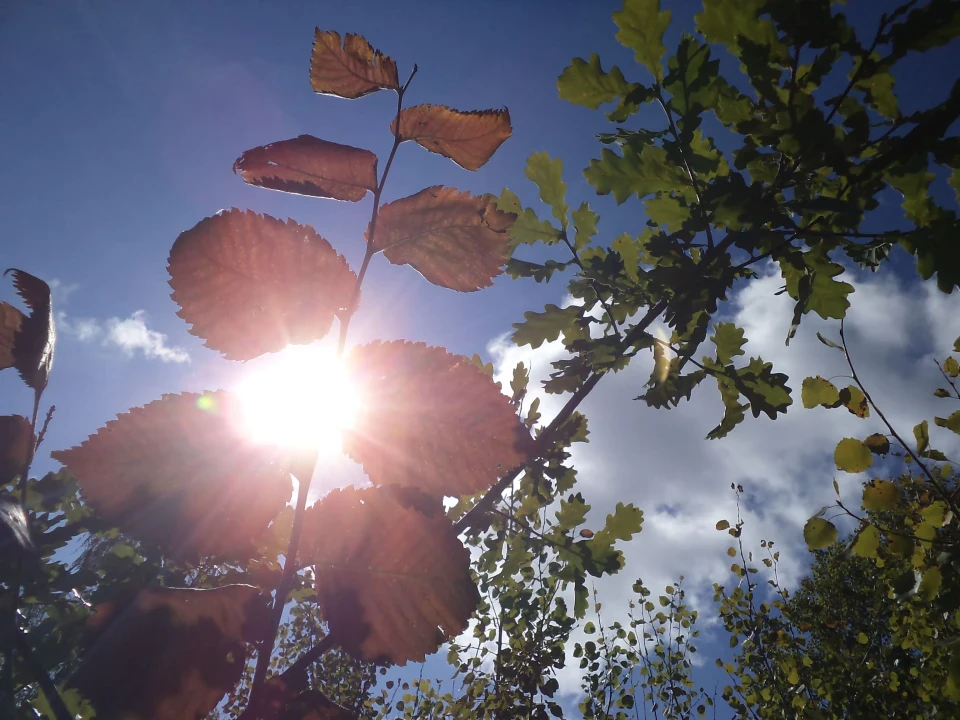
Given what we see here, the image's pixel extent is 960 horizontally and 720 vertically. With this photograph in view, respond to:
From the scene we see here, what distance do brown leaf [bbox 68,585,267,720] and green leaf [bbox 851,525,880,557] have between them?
1910mm

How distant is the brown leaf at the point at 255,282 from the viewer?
2.31 feet

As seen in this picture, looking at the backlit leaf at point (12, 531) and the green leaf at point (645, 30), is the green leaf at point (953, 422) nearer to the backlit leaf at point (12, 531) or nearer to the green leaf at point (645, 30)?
the green leaf at point (645, 30)

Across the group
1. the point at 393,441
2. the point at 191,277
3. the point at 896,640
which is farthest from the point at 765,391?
the point at 896,640

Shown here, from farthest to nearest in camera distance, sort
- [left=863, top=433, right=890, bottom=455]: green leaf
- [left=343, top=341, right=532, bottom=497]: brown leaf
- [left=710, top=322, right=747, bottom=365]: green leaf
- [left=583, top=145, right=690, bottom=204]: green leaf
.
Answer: [left=863, top=433, right=890, bottom=455]: green leaf → [left=710, top=322, right=747, bottom=365]: green leaf → [left=583, top=145, right=690, bottom=204]: green leaf → [left=343, top=341, right=532, bottom=497]: brown leaf

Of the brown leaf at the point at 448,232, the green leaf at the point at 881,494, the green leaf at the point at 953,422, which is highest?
the green leaf at the point at 953,422

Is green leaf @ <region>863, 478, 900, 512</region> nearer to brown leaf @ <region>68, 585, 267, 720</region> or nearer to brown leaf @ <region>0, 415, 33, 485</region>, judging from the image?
brown leaf @ <region>68, 585, 267, 720</region>

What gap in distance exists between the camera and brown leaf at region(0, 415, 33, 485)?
72 cm

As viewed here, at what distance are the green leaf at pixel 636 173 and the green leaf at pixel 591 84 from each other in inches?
7.3

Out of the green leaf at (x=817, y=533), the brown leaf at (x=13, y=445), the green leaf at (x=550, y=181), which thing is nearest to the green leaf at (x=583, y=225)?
the green leaf at (x=550, y=181)

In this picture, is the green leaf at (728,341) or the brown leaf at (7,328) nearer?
the brown leaf at (7,328)

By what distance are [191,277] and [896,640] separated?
6.83 metres

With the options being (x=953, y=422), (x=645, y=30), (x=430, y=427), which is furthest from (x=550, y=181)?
(x=953, y=422)

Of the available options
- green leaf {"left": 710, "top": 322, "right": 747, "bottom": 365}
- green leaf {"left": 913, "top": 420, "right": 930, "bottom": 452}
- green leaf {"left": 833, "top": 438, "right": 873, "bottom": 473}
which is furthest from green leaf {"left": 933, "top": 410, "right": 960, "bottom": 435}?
green leaf {"left": 710, "top": 322, "right": 747, "bottom": 365}

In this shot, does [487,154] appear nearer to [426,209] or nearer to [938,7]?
[426,209]
